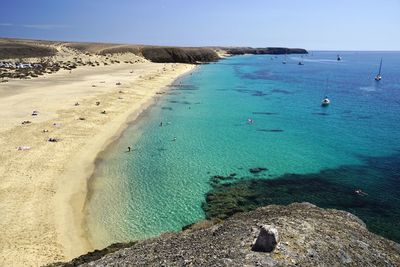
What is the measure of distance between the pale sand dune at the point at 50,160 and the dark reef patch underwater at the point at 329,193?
10.9m

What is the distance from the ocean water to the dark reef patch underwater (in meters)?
0.20

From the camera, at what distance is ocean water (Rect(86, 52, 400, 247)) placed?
90.5ft

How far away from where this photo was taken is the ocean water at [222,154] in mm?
27594

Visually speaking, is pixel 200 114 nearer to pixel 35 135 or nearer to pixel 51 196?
pixel 35 135

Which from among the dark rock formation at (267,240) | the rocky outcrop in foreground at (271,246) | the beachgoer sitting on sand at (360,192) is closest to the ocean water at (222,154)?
the beachgoer sitting on sand at (360,192)

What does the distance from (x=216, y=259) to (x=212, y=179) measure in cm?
1978

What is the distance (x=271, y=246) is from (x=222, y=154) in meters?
27.0

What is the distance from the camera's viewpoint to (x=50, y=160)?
35375 millimetres

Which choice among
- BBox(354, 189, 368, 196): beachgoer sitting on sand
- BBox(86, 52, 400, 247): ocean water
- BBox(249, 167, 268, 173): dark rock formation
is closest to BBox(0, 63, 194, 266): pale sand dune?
BBox(86, 52, 400, 247): ocean water

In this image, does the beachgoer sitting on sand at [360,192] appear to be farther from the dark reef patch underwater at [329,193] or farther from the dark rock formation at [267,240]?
the dark rock formation at [267,240]

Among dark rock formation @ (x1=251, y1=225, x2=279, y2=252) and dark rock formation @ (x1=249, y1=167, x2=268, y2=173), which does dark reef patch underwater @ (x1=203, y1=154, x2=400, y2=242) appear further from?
dark rock formation @ (x1=251, y1=225, x2=279, y2=252)

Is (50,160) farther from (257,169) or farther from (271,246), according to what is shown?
(271,246)

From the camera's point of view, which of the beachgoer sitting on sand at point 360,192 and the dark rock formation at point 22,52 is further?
the dark rock formation at point 22,52

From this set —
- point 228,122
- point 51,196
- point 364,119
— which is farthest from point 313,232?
point 364,119
